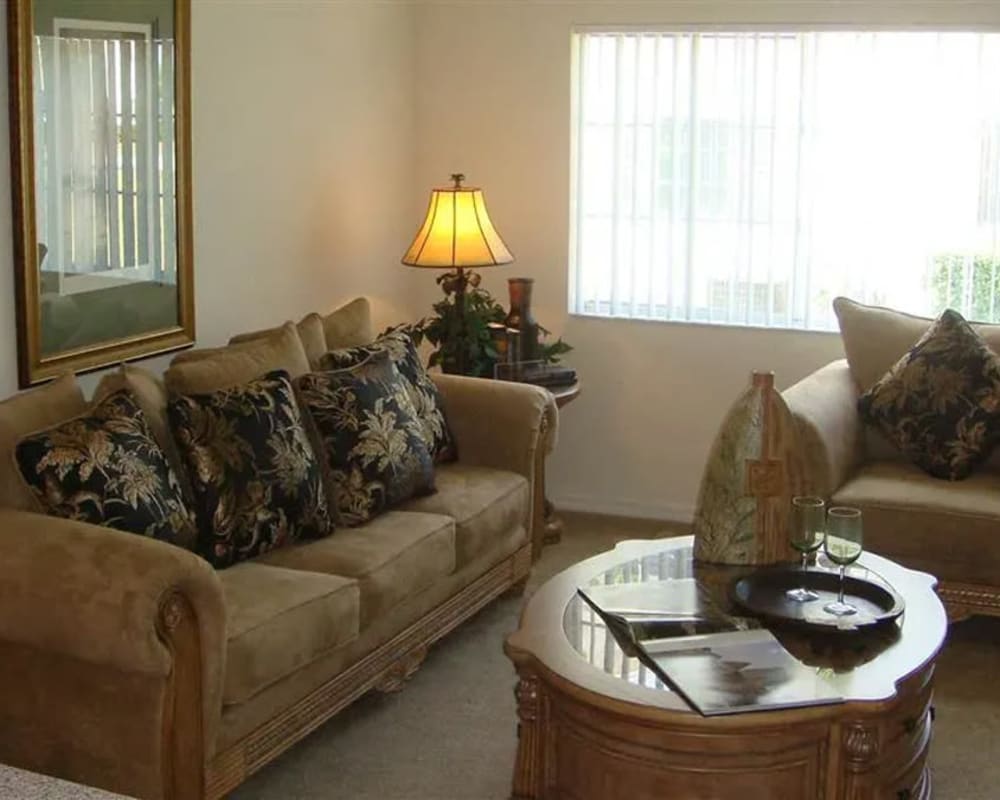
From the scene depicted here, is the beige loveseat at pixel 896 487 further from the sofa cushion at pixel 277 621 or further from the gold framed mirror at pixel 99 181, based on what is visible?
the gold framed mirror at pixel 99 181

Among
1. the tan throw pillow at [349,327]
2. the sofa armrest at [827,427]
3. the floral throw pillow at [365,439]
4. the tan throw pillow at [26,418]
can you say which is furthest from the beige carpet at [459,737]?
the tan throw pillow at [349,327]

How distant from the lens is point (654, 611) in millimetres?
3230

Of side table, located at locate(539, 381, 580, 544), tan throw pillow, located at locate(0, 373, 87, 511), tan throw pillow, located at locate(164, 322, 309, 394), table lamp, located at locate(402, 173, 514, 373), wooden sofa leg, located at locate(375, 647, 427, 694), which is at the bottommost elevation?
wooden sofa leg, located at locate(375, 647, 427, 694)

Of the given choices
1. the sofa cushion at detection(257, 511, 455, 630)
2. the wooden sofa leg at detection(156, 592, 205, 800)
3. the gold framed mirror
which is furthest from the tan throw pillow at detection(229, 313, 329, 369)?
the wooden sofa leg at detection(156, 592, 205, 800)

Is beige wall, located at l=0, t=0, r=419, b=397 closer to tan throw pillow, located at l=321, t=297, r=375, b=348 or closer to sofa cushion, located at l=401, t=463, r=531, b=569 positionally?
tan throw pillow, located at l=321, t=297, r=375, b=348

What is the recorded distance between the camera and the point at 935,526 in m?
4.22

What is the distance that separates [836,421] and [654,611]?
1.54m

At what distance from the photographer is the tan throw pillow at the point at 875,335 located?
15.8ft

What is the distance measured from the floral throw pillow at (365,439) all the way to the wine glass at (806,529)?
1224 millimetres

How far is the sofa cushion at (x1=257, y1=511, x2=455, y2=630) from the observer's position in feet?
12.1

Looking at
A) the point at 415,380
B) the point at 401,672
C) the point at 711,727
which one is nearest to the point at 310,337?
the point at 415,380

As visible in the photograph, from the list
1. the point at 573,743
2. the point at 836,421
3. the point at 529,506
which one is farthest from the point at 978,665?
the point at 573,743

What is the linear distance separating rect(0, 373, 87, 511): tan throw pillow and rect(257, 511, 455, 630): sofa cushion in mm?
622

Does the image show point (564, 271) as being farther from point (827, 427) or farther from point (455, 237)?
point (827, 427)
